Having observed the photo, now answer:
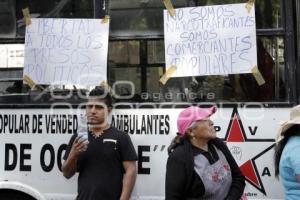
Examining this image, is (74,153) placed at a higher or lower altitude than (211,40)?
lower

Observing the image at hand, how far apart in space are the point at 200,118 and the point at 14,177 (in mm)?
2116

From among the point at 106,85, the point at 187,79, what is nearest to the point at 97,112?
the point at 106,85

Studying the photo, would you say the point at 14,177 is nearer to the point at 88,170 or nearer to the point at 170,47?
the point at 88,170

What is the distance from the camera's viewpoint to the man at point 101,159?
13.0 feet

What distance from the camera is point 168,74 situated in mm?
4461

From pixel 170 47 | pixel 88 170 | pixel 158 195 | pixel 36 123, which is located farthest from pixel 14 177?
pixel 170 47

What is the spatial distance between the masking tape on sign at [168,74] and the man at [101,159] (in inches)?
23.0

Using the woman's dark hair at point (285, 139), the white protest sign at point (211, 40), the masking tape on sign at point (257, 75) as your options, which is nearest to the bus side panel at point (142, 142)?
the masking tape on sign at point (257, 75)

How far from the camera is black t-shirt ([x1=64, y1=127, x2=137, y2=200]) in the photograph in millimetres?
3945

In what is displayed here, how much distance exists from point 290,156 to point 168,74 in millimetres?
1688

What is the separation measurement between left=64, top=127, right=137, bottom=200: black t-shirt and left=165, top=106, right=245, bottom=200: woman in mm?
727

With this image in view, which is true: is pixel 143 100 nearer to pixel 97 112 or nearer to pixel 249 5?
pixel 97 112

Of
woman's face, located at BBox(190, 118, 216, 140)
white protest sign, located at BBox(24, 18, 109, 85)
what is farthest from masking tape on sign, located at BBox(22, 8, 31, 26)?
woman's face, located at BBox(190, 118, 216, 140)

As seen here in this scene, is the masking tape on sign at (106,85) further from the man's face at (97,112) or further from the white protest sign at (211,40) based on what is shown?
the white protest sign at (211,40)
